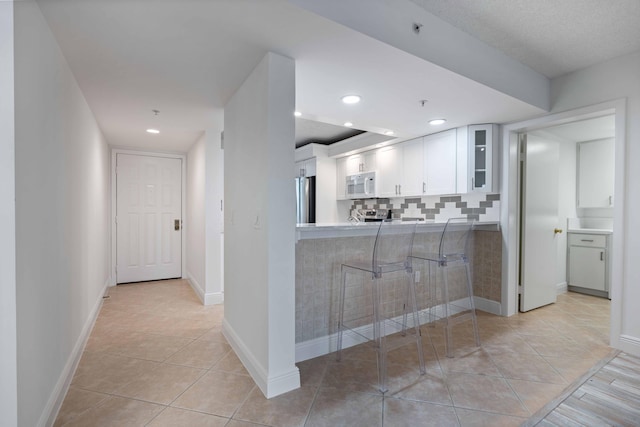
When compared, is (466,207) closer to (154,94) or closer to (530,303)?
(530,303)

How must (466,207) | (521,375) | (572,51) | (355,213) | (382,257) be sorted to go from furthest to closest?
(355,213), (466,207), (382,257), (572,51), (521,375)

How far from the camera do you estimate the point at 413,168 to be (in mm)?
4203

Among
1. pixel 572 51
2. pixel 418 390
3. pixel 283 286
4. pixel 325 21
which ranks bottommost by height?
pixel 418 390

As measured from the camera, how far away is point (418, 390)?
2.04 metres

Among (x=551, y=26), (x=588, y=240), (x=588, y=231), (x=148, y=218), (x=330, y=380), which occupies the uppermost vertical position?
(x=551, y=26)

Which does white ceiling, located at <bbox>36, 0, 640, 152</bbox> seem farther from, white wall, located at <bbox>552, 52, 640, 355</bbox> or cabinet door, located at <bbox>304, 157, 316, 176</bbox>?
cabinet door, located at <bbox>304, 157, 316, 176</bbox>

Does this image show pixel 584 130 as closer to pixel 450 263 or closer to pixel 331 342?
pixel 450 263

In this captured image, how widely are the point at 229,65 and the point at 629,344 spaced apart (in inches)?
150

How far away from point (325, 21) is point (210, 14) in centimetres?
58

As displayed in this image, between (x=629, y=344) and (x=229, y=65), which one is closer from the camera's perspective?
(x=229, y=65)

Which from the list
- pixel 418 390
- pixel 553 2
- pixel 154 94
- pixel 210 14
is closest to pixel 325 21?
pixel 210 14

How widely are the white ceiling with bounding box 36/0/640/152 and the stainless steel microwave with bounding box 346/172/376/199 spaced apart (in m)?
1.34

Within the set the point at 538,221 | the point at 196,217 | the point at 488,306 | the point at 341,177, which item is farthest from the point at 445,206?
the point at 196,217

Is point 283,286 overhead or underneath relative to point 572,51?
underneath
